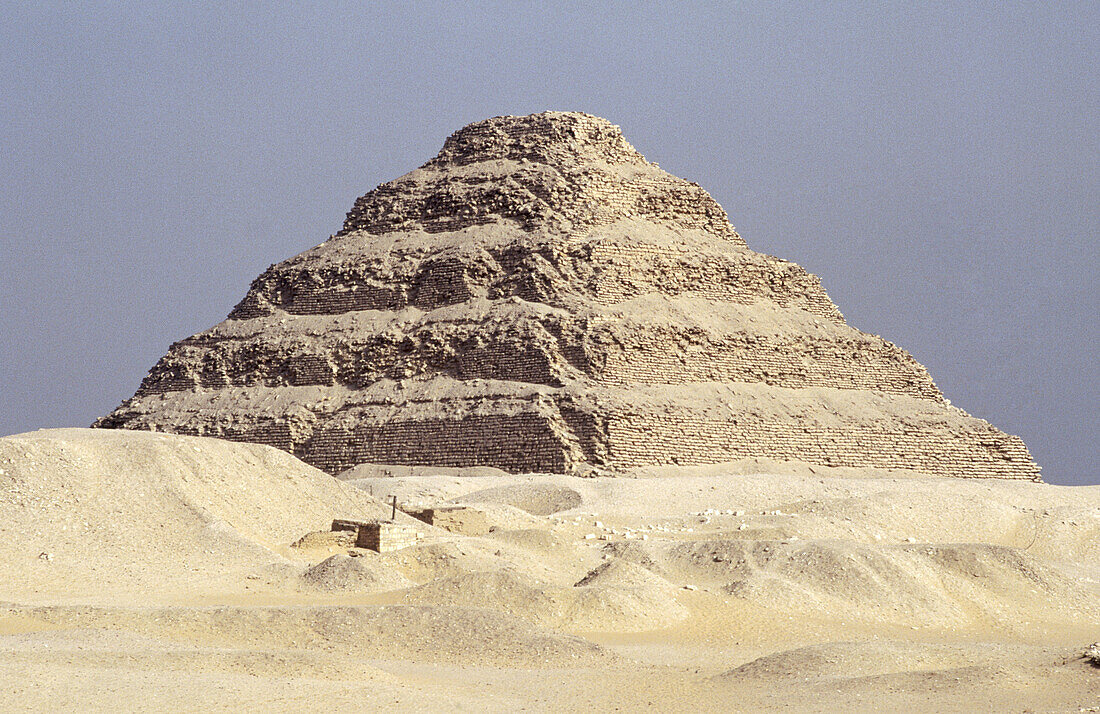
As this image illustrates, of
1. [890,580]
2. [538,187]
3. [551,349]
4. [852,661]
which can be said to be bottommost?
[852,661]

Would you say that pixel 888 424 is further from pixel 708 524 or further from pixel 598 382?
pixel 708 524

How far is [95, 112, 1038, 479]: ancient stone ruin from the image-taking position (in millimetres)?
39312

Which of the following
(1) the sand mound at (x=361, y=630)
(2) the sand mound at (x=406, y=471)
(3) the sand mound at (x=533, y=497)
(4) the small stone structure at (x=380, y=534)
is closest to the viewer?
(1) the sand mound at (x=361, y=630)

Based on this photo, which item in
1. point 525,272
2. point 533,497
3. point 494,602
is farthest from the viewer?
point 525,272

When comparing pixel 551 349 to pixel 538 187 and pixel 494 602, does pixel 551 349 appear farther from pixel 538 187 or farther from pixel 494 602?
pixel 494 602

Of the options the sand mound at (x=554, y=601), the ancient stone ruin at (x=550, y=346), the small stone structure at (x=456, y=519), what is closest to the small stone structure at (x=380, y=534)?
the sand mound at (x=554, y=601)

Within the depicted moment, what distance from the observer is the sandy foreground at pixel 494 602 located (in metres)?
9.95

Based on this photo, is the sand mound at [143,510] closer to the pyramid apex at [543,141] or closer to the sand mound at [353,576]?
the sand mound at [353,576]

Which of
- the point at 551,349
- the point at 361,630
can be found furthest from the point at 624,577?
the point at 551,349

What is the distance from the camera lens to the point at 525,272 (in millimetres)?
44938

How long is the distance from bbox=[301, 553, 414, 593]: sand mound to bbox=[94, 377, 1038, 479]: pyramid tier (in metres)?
20.6

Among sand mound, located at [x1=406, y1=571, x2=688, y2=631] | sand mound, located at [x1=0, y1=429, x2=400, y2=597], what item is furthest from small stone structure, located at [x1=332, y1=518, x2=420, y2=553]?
sand mound, located at [x1=406, y1=571, x2=688, y2=631]

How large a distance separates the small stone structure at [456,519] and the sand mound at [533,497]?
596 centimetres

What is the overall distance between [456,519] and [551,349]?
19.7 m
